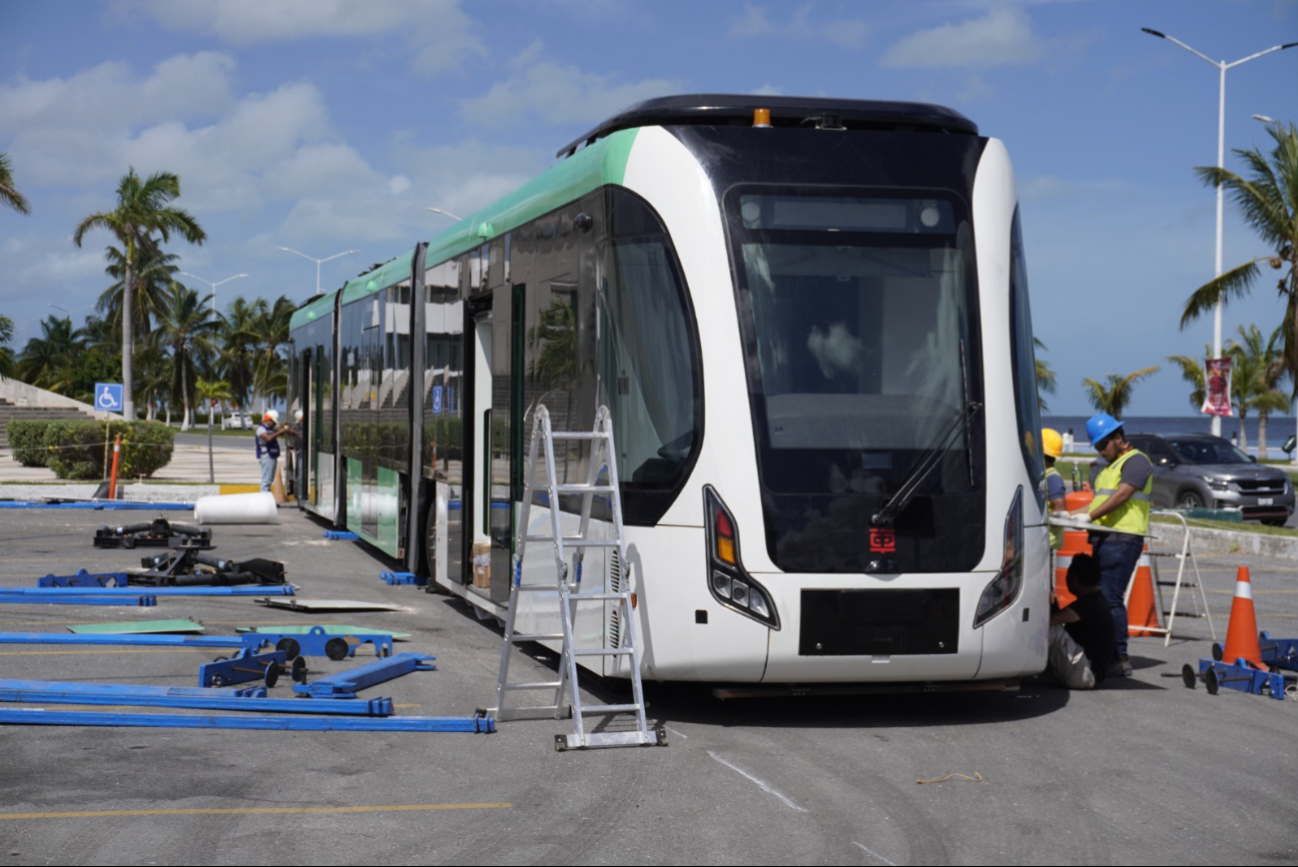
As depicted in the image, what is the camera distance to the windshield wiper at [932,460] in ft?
26.6


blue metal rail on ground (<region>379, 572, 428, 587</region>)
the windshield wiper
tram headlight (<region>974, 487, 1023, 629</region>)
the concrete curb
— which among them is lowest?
the concrete curb

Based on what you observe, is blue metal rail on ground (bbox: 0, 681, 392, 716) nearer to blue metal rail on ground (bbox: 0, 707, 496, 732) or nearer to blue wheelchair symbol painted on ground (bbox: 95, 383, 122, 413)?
blue metal rail on ground (bbox: 0, 707, 496, 732)

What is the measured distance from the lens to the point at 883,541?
810 cm

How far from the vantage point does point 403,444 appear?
1514 cm

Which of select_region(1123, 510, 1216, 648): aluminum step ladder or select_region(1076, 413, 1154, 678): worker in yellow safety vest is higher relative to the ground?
select_region(1076, 413, 1154, 678): worker in yellow safety vest

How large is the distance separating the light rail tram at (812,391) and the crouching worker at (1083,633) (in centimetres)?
132

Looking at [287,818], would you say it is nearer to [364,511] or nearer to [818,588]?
[818,588]

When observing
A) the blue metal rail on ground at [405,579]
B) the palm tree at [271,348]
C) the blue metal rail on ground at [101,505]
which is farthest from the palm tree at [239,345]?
the blue metal rail on ground at [405,579]

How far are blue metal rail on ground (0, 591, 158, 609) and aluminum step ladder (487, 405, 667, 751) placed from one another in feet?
18.0

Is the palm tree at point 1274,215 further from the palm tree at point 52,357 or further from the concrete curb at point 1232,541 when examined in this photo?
the palm tree at point 52,357

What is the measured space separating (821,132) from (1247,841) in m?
4.49

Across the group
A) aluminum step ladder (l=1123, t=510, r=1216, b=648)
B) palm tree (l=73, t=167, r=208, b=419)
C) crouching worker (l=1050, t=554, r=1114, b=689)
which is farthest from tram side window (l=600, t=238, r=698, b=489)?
palm tree (l=73, t=167, r=208, b=419)

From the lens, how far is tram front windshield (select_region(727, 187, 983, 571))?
8078mm

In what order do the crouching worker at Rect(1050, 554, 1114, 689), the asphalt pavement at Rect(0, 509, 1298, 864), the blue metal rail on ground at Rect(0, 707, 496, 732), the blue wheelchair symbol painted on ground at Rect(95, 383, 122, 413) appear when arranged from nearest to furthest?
the asphalt pavement at Rect(0, 509, 1298, 864)
the blue metal rail on ground at Rect(0, 707, 496, 732)
the crouching worker at Rect(1050, 554, 1114, 689)
the blue wheelchair symbol painted on ground at Rect(95, 383, 122, 413)
